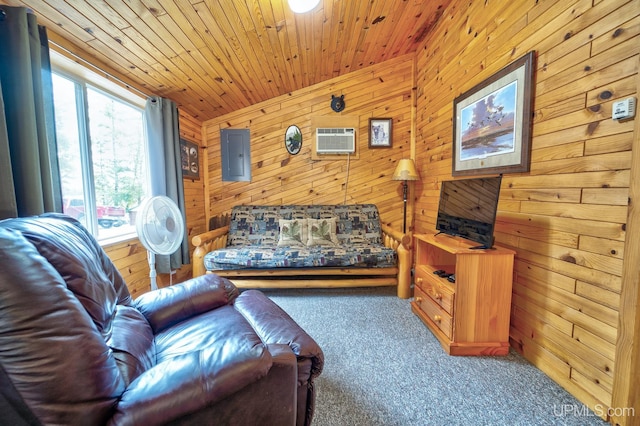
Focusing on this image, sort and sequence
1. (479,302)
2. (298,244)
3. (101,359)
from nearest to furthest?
(101,359), (479,302), (298,244)

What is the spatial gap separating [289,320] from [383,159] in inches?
109

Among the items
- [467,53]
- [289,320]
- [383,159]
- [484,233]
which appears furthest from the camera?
[383,159]

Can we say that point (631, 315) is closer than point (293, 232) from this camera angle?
Yes

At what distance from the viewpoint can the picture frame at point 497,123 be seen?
5.37ft

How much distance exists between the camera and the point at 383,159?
348cm

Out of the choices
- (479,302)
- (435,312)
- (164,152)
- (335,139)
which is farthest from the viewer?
(335,139)

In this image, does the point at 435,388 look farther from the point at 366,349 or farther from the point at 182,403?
the point at 182,403

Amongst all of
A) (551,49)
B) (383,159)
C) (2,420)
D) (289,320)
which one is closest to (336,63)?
(383,159)

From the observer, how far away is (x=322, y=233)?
309cm

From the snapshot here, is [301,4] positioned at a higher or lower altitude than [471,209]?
higher

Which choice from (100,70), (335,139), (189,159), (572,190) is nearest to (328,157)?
(335,139)

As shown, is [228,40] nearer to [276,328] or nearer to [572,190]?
[276,328]

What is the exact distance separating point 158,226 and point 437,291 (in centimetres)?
204

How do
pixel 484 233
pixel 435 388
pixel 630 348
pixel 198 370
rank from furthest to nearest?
pixel 484 233 → pixel 435 388 → pixel 630 348 → pixel 198 370
